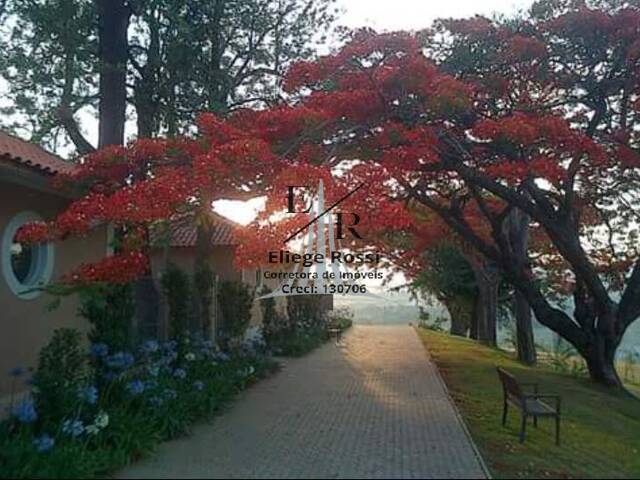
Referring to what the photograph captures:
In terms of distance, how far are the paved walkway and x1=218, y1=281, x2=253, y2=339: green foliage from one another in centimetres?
155

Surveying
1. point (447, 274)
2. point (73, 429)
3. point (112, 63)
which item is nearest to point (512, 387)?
point (73, 429)

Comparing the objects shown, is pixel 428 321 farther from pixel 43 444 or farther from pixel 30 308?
pixel 43 444

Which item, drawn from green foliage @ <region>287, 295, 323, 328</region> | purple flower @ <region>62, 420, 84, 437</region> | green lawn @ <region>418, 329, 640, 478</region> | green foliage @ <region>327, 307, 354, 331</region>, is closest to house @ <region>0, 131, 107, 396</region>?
purple flower @ <region>62, 420, 84, 437</region>

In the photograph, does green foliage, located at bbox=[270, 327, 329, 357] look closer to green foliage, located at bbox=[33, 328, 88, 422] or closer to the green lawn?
the green lawn

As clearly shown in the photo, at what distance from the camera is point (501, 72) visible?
Result: 42.6ft

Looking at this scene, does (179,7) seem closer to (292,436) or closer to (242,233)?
(242,233)

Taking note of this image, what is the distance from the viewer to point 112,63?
1548cm

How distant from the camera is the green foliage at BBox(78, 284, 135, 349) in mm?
8430

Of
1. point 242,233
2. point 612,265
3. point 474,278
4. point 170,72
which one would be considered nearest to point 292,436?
point 242,233

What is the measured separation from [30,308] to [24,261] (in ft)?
2.78

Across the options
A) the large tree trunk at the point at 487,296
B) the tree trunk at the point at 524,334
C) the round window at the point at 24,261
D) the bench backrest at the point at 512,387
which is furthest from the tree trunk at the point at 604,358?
the round window at the point at 24,261

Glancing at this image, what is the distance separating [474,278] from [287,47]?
635 inches

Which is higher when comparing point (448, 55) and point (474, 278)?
point (448, 55)

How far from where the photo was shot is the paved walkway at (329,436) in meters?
6.89
